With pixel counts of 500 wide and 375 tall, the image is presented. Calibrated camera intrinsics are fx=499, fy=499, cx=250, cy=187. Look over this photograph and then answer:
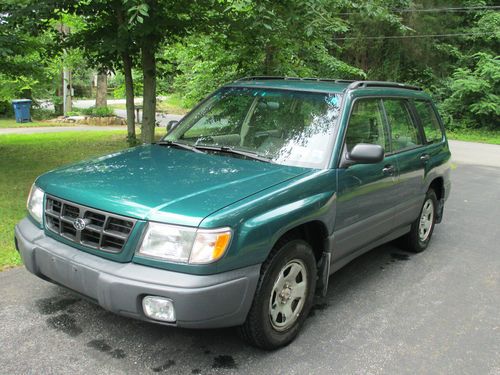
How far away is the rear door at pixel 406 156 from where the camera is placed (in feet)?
15.1

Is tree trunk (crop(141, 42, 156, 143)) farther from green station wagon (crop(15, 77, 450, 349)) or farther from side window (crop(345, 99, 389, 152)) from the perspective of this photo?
side window (crop(345, 99, 389, 152))

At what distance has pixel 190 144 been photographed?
13.8 ft

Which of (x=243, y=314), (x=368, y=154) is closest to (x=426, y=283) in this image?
(x=368, y=154)

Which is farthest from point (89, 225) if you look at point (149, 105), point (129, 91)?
point (129, 91)

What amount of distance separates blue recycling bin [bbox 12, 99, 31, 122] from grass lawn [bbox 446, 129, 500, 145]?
1863 centimetres

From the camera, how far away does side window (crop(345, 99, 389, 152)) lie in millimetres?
3996

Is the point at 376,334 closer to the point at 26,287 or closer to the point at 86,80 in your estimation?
the point at 26,287

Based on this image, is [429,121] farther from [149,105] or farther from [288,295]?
[149,105]

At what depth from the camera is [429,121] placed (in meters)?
5.52

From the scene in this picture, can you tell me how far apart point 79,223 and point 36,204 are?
635 mm

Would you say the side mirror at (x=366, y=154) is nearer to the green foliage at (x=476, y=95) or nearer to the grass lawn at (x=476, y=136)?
the grass lawn at (x=476, y=136)

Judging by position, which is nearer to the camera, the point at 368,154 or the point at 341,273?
the point at 368,154

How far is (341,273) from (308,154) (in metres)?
1.56

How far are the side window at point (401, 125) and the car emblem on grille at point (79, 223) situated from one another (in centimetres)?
284
